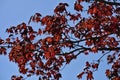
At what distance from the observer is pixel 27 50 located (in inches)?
420

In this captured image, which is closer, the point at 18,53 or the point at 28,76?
the point at 18,53

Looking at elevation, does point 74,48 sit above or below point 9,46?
below

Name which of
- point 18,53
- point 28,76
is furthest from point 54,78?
point 18,53

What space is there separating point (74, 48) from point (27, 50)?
1616 mm

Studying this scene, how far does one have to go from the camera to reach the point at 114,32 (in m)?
10.4

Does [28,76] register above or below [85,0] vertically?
below

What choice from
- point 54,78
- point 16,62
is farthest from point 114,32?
point 16,62

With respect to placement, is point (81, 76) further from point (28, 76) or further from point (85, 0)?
point (85, 0)

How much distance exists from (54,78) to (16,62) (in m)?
1.55

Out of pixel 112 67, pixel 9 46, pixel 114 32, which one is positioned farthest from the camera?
pixel 112 67

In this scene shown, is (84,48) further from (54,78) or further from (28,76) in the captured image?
(28,76)

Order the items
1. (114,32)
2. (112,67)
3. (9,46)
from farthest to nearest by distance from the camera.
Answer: (112,67) → (9,46) → (114,32)

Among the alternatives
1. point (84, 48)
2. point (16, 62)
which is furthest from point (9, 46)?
point (84, 48)

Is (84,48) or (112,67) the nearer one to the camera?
(84,48)
